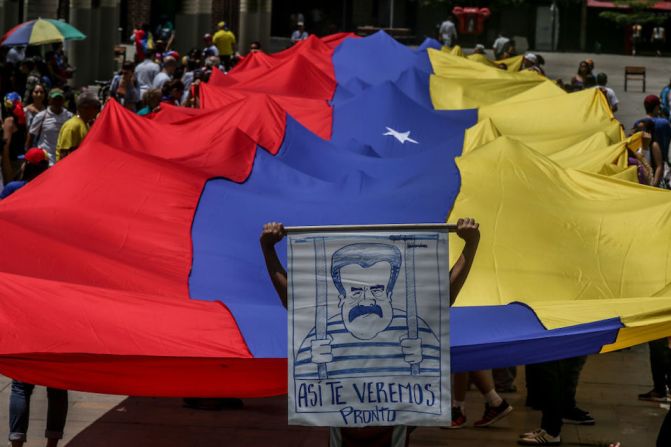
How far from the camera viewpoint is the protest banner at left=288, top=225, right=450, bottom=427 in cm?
698

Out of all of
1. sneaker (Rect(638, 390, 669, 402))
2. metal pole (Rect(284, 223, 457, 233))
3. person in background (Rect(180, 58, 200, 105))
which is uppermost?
metal pole (Rect(284, 223, 457, 233))

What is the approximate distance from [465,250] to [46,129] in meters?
9.21

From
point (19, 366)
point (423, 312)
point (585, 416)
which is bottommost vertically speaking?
point (585, 416)

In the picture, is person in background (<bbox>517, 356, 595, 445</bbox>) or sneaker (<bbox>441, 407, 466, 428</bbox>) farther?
sneaker (<bbox>441, 407, 466, 428</bbox>)

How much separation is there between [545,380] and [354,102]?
7.18m

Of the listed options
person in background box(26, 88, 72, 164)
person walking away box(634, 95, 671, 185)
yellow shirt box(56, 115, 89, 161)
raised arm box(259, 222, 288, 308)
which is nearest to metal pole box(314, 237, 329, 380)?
raised arm box(259, 222, 288, 308)

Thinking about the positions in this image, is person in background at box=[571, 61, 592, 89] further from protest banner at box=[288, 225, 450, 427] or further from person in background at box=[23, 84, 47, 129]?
protest banner at box=[288, 225, 450, 427]

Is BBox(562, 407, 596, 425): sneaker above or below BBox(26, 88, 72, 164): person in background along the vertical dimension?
below

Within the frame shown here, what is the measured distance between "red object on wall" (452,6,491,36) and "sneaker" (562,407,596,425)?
140ft

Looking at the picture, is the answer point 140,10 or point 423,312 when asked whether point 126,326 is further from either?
point 140,10

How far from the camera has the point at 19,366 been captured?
766 cm

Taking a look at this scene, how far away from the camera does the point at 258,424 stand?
1072 centimetres

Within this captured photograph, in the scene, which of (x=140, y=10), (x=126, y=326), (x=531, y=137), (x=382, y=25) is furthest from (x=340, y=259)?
(x=382, y=25)

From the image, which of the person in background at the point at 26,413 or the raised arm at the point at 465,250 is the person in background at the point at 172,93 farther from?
the raised arm at the point at 465,250
